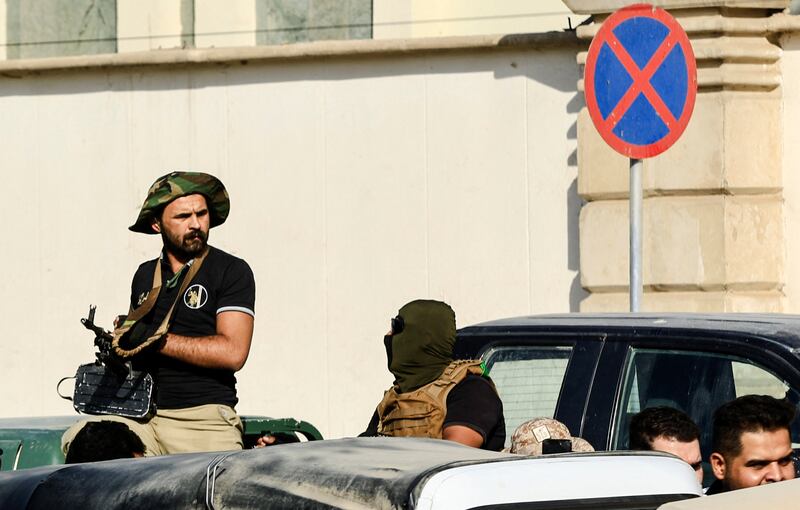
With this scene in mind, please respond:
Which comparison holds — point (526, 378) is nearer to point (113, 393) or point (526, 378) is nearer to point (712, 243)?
point (113, 393)

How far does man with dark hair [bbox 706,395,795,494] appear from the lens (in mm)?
4566

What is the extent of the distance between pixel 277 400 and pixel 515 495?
23.7 feet

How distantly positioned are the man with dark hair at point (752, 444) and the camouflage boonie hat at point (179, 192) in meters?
2.25

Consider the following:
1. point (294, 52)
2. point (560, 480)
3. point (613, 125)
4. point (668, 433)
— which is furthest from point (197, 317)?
point (294, 52)

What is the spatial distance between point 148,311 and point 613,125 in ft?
8.94

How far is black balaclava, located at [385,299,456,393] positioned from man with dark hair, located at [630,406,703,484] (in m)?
0.77

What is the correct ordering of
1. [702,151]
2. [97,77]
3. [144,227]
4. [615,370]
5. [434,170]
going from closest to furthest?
[615,370] < [144,227] < [702,151] < [434,170] < [97,77]

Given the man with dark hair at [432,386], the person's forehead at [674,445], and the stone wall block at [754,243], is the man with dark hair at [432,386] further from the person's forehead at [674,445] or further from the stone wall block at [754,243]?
the stone wall block at [754,243]

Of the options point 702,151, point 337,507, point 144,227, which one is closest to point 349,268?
point 702,151

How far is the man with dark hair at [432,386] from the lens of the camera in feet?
17.3

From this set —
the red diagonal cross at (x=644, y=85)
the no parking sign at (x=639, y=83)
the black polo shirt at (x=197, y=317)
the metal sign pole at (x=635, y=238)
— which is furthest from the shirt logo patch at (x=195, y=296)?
the red diagonal cross at (x=644, y=85)

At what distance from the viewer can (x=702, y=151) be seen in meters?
9.04

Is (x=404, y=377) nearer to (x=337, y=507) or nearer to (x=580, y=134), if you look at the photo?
(x=337, y=507)

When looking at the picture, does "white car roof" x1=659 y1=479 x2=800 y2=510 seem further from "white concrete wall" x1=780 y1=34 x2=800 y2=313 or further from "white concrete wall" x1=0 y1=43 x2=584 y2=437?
"white concrete wall" x1=0 y1=43 x2=584 y2=437
